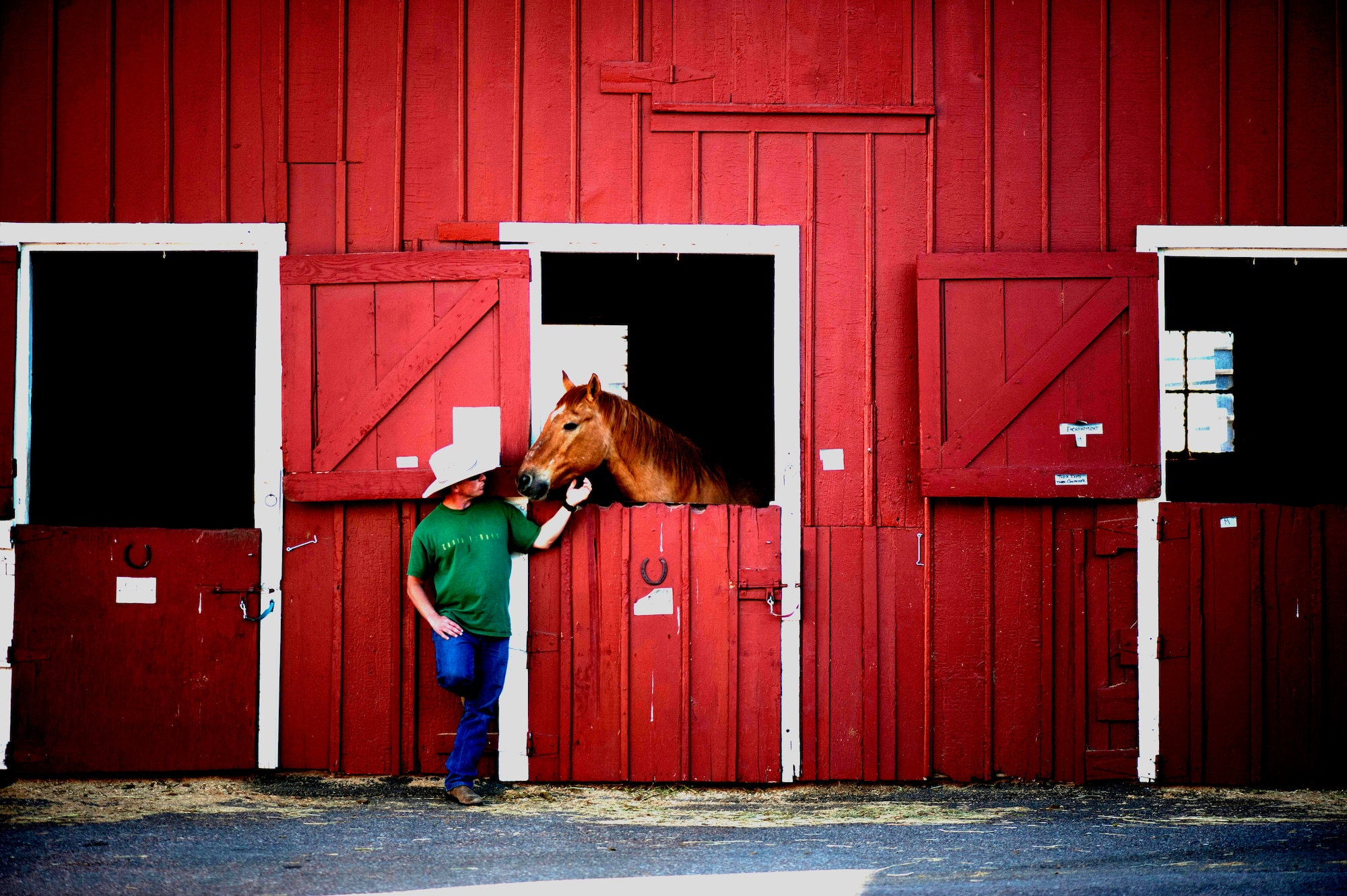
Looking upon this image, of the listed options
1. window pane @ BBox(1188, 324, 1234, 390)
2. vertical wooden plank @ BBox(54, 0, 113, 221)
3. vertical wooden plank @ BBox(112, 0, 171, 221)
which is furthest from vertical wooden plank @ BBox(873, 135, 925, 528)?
vertical wooden plank @ BBox(54, 0, 113, 221)

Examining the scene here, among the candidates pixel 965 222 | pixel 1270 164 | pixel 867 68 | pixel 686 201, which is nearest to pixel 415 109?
pixel 686 201

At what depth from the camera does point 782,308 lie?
16.6 feet

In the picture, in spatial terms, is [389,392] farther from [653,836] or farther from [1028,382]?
[1028,382]

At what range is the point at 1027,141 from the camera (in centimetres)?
511

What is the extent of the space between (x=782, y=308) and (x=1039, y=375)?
49.3 inches

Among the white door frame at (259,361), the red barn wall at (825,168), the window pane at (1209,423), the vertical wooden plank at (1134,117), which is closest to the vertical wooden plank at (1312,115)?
the red barn wall at (825,168)

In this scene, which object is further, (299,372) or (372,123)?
(372,123)

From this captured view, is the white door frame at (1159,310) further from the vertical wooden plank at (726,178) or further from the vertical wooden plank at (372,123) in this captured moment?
the vertical wooden plank at (372,123)

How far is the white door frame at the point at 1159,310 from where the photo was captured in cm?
500

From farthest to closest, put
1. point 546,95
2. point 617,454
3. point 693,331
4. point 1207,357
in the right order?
1. point 693,331
2. point 1207,357
3. point 617,454
4. point 546,95

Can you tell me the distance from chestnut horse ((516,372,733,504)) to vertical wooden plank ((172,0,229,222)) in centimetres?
194

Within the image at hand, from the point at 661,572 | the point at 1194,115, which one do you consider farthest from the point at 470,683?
the point at 1194,115

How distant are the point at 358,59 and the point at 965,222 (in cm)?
306

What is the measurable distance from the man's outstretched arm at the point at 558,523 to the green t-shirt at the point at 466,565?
0.20 meters
